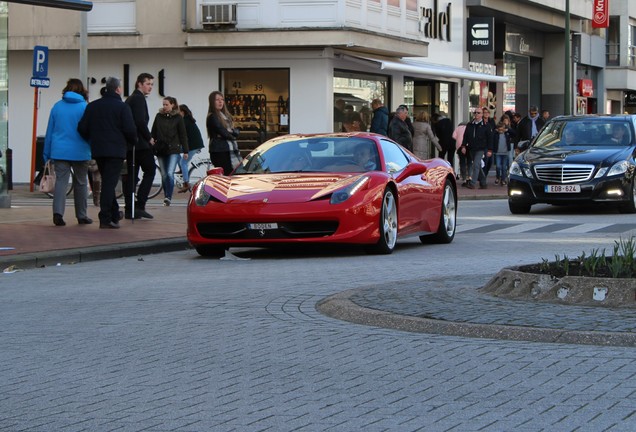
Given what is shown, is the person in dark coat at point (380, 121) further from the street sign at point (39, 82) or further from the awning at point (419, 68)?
the street sign at point (39, 82)

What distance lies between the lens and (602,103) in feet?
215

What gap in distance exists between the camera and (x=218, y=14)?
35.0 m

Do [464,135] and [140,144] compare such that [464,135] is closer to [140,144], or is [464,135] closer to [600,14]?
[140,144]

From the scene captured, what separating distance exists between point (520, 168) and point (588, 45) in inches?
1627

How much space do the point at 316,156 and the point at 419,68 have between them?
75.0ft

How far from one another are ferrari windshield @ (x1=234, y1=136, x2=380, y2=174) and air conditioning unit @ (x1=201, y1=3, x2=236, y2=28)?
19.5 m

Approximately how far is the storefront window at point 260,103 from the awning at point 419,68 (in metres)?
1.89

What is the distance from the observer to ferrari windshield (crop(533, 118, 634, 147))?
2359 cm

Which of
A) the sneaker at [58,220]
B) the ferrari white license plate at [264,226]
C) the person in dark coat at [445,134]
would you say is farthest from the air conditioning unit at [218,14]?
the ferrari white license plate at [264,226]

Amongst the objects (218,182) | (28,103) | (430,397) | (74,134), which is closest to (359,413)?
(430,397)

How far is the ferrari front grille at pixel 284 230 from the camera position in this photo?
46.5 ft

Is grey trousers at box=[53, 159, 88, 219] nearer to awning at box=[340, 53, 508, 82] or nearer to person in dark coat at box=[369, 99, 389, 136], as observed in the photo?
person in dark coat at box=[369, 99, 389, 136]

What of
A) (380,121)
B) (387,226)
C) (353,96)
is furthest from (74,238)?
(353,96)

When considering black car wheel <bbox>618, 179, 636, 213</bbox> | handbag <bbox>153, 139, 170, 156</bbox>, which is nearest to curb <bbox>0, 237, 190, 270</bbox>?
handbag <bbox>153, 139, 170, 156</bbox>
